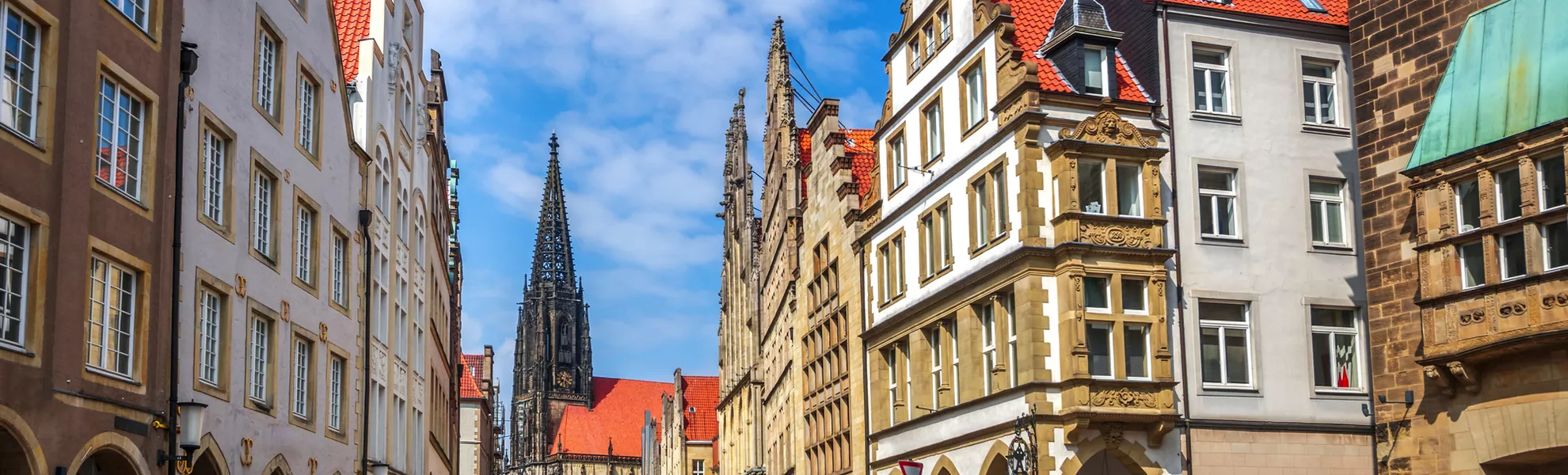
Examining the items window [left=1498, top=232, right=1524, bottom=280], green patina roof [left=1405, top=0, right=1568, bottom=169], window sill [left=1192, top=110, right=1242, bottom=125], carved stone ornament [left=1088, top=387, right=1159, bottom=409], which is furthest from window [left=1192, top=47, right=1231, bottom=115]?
window [left=1498, top=232, right=1524, bottom=280]

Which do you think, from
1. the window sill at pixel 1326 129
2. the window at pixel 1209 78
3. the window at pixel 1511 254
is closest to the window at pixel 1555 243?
the window at pixel 1511 254

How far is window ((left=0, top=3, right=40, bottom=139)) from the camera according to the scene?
53.7ft

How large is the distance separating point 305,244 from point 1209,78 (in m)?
17.0

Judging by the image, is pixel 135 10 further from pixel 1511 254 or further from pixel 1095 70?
pixel 1511 254

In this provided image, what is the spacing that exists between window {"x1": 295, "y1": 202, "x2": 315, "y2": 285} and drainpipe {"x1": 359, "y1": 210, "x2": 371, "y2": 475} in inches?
128

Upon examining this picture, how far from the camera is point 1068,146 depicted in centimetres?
2730

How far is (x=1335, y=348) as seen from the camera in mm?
29172

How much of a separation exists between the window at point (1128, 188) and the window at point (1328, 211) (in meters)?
3.89

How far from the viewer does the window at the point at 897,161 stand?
34875 millimetres

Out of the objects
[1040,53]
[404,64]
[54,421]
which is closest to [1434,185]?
[1040,53]

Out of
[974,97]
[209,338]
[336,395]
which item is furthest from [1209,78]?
[209,338]

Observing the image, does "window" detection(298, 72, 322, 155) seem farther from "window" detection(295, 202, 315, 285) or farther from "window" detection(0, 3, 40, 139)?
"window" detection(0, 3, 40, 139)

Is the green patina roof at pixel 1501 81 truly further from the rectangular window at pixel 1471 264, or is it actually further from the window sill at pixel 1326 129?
the window sill at pixel 1326 129

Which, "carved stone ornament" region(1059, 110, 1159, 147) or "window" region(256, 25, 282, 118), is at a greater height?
"window" region(256, 25, 282, 118)
